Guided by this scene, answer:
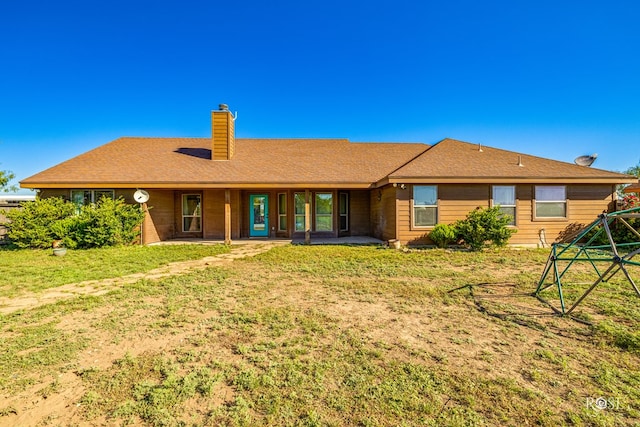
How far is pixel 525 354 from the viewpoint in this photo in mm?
3012

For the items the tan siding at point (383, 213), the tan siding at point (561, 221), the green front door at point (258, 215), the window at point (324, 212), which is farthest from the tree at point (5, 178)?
the tan siding at point (561, 221)

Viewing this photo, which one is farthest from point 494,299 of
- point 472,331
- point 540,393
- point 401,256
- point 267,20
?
point 267,20

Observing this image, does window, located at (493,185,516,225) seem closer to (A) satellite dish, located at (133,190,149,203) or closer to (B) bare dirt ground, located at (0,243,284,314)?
(B) bare dirt ground, located at (0,243,284,314)

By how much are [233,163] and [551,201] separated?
12254 millimetres

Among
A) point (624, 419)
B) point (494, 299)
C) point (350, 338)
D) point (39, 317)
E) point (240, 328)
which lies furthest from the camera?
point (494, 299)

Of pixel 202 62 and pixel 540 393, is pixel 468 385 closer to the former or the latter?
pixel 540 393

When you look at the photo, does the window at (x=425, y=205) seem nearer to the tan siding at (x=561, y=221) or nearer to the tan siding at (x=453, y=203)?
the tan siding at (x=453, y=203)

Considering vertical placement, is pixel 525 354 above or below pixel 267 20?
below

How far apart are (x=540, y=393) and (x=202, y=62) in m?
17.0

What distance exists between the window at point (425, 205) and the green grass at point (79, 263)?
6683 millimetres

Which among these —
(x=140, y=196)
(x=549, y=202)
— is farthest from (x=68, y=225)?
(x=549, y=202)

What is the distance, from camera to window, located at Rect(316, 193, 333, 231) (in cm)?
1266

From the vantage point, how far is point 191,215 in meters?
12.6

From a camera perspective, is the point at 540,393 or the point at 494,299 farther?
the point at 494,299
